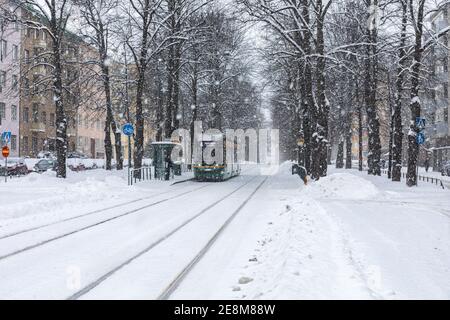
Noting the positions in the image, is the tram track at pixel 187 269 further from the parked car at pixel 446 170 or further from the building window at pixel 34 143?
the building window at pixel 34 143

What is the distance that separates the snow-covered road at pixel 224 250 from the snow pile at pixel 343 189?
1530mm

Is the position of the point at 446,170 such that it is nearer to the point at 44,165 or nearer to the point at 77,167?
the point at 77,167

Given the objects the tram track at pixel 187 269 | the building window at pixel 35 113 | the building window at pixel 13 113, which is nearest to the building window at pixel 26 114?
the building window at pixel 35 113

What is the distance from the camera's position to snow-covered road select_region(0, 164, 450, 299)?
22.4 ft

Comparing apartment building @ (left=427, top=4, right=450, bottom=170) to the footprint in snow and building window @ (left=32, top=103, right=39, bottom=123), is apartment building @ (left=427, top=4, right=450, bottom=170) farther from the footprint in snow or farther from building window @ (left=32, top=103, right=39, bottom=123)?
the footprint in snow

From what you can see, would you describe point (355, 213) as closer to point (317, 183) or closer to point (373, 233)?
point (373, 233)

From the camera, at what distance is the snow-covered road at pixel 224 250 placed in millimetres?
6812

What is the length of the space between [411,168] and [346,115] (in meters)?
21.6

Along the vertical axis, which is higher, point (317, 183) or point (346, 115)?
point (346, 115)

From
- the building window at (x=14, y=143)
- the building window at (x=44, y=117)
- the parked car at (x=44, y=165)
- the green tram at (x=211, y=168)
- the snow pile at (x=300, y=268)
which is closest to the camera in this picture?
the snow pile at (x=300, y=268)
